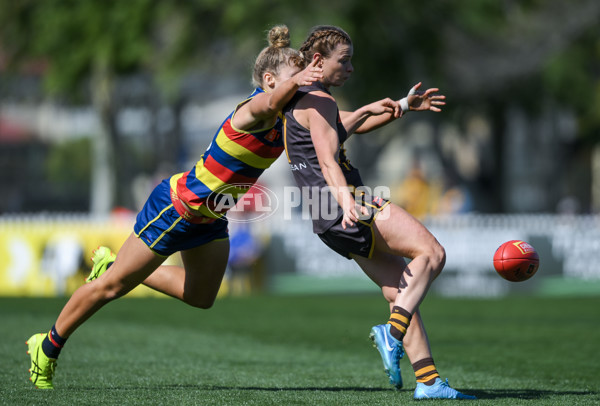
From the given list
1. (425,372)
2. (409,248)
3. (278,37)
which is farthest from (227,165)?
(425,372)

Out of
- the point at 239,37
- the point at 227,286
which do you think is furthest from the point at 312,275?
the point at 239,37

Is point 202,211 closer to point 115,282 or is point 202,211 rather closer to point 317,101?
point 115,282

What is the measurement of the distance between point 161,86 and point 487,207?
15322 millimetres

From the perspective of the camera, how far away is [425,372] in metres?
5.53

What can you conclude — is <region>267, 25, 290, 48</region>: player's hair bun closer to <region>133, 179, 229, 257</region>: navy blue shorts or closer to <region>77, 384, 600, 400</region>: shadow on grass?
<region>133, 179, 229, 257</region>: navy blue shorts

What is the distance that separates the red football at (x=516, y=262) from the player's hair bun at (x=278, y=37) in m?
1.95

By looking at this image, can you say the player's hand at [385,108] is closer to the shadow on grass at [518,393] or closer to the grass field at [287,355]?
the grass field at [287,355]

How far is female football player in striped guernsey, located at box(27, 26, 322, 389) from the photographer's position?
5551 mm

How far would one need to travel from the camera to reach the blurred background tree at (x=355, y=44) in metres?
20.4

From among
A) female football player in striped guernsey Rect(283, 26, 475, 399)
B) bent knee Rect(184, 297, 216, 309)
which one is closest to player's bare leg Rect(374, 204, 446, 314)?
female football player in striped guernsey Rect(283, 26, 475, 399)

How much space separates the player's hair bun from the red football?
1.95 metres

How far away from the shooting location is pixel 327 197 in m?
5.38

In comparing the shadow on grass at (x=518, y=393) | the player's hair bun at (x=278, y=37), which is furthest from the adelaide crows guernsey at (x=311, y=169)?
the shadow on grass at (x=518, y=393)

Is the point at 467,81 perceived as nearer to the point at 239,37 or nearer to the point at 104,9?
the point at 239,37
